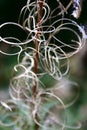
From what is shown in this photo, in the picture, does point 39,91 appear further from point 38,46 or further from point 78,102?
point 78,102

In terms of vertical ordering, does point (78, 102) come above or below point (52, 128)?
above

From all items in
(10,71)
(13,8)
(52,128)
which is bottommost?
(52,128)

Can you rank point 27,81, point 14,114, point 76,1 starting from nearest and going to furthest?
1. point 76,1
2. point 27,81
3. point 14,114

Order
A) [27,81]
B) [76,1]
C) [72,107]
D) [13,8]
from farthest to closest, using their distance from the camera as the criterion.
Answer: [13,8] → [72,107] → [27,81] → [76,1]

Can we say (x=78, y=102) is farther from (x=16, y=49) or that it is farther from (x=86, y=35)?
(x=86, y=35)

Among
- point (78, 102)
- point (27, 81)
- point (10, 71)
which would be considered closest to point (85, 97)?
point (78, 102)

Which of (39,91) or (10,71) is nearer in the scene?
(39,91)

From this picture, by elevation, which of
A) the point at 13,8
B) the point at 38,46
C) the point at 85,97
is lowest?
the point at 38,46

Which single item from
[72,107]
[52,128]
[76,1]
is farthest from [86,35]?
[72,107]

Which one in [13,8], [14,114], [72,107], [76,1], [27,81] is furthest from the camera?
[13,8]
